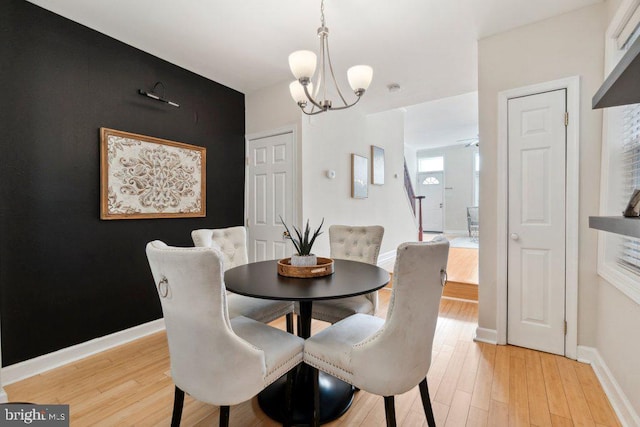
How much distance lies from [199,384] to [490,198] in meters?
2.41

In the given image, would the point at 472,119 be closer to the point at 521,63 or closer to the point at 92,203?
the point at 521,63

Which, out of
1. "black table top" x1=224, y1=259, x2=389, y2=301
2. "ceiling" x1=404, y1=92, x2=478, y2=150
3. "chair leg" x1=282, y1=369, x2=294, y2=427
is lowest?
"chair leg" x1=282, y1=369, x2=294, y2=427

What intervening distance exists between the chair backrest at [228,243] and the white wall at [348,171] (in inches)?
36.4

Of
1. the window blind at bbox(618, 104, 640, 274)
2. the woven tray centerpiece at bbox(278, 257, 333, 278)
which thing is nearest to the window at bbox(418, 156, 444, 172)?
the window blind at bbox(618, 104, 640, 274)

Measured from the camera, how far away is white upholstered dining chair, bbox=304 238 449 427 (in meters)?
1.18

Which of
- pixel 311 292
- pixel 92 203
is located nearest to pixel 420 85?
pixel 311 292

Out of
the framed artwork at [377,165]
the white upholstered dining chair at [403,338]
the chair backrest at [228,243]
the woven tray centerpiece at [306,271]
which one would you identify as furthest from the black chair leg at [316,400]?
the framed artwork at [377,165]

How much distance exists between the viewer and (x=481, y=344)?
2430mm

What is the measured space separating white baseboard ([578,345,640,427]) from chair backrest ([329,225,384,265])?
4.98ft

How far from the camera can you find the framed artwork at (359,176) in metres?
4.02

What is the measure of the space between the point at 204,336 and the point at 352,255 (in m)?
1.48

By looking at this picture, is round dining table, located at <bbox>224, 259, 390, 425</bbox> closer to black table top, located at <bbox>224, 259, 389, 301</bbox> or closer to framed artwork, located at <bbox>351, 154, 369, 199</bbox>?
black table top, located at <bbox>224, 259, 389, 301</bbox>

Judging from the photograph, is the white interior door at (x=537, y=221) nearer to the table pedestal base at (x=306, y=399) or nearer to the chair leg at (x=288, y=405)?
the table pedestal base at (x=306, y=399)

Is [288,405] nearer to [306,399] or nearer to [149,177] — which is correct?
[306,399]
